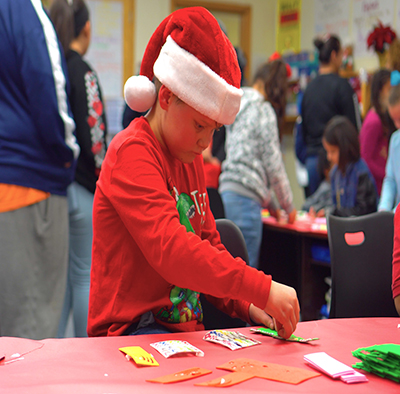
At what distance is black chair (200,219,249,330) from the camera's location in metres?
1.50

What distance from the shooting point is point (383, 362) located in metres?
0.81

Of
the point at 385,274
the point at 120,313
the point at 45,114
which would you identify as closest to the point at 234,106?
the point at 120,313

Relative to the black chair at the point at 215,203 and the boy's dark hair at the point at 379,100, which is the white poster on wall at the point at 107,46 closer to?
the boy's dark hair at the point at 379,100

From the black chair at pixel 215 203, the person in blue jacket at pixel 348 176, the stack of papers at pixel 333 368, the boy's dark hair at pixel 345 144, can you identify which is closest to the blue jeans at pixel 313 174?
the person in blue jacket at pixel 348 176

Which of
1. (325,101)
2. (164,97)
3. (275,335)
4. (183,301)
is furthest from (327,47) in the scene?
(275,335)

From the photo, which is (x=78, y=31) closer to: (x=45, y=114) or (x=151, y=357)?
(x=45, y=114)

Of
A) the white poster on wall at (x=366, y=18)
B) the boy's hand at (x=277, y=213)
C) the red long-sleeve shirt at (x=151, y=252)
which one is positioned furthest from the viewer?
the white poster on wall at (x=366, y=18)

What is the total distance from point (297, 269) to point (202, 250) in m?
1.95

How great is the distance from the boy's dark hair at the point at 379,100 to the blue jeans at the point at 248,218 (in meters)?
1.29

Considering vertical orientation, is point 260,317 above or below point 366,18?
below

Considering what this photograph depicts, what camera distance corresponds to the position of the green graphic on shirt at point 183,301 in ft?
3.78

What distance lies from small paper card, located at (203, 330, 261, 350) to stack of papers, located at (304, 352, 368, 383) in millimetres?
130

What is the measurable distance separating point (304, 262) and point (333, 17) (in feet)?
13.5

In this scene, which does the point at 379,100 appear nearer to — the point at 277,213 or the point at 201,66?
the point at 277,213
